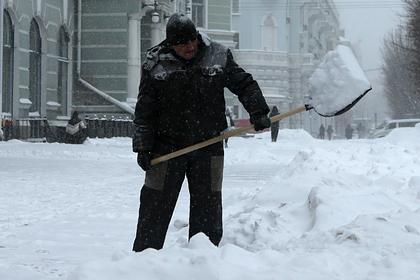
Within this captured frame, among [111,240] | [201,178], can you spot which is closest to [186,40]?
[201,178]

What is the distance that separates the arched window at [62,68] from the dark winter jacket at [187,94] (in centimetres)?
2256

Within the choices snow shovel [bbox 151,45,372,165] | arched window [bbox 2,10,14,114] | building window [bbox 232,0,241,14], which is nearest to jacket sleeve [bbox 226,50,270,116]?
snow shovel [bbox 151,45,372,165]

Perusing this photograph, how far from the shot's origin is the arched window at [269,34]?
5338 centimetres

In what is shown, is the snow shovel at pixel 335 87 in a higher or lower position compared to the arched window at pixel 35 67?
lower

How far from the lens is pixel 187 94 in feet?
15.1

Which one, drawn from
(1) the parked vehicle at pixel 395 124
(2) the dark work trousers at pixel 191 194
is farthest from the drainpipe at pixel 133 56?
(2) the dark work trousers at pixel 191 194

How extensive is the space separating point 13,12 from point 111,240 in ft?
56.6

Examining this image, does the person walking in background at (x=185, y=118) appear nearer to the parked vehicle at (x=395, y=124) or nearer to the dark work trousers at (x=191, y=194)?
the dark work trousers at (x=191, y=194)

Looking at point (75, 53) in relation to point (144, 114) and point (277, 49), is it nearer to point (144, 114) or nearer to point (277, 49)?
point (144, 114)

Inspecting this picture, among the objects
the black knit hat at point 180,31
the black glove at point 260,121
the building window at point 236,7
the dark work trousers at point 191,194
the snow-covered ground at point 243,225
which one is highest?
the building window at point 236,7

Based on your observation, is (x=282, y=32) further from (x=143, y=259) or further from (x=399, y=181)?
(x=143, y=259)

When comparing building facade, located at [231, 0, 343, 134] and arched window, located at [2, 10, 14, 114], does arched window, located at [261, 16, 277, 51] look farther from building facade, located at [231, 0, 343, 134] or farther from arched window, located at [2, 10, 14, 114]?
arched window, located at [2, 10, 14, 114]

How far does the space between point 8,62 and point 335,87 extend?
62.3ft

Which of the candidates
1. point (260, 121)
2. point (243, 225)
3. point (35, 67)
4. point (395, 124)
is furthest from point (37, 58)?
point (260, 121)
